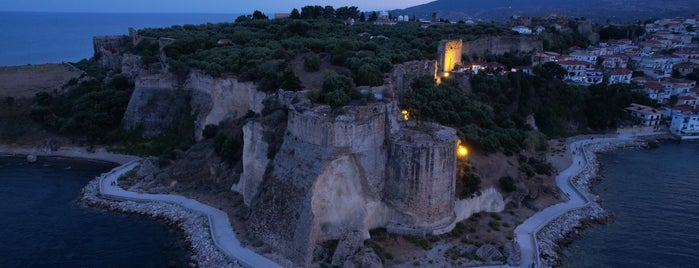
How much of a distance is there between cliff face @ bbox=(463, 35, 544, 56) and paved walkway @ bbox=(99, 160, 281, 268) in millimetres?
32466

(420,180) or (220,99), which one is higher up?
(220,99)

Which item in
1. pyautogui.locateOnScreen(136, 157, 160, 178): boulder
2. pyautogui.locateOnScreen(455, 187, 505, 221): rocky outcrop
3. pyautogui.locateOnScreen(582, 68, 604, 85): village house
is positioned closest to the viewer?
pyautogui.locateOnScreen(455, 187, 505, 221): rocky outcrop

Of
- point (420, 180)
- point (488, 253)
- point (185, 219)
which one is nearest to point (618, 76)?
point (488, 253)

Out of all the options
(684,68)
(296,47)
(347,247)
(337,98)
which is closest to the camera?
(347,247)

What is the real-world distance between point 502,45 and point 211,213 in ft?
131

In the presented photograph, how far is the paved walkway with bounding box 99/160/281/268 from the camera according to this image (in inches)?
851

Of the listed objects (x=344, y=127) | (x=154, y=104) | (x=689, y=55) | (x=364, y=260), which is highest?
(x=344, y=127)

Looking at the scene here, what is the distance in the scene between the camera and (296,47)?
39.4 meters

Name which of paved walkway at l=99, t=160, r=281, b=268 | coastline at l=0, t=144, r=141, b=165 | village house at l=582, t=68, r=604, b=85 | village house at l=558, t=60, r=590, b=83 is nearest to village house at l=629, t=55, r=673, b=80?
village house at l=582, t=68, r=604, b=85

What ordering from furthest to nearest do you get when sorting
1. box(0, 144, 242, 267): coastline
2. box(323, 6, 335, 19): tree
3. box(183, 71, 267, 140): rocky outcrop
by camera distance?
box(323, 6, 335, 19): tree
box(183, 71, 267, 140): rocky outcrop
box(0, 144, 242, 267): coastline

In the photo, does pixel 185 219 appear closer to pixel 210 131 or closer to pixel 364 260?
pixel 210 131

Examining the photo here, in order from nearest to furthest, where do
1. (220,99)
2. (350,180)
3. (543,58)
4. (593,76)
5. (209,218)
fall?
1. (350,180)
2. (209,218)
3. (220,99)
4. (593,76)
5. (543,58)

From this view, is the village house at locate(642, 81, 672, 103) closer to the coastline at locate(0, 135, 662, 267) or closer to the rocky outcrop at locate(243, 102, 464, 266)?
the coastline at locate(0, 135, 662, 267)

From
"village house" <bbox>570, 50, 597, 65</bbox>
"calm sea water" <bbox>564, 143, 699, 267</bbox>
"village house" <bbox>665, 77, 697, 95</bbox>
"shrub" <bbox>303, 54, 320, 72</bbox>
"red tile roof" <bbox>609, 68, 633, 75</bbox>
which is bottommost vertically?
"calm sea water" <bbox>564, 143, 699, 267</bbox>
